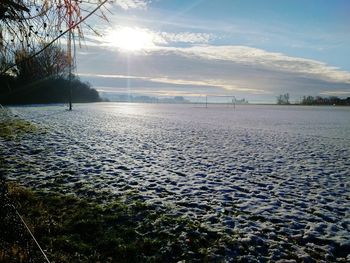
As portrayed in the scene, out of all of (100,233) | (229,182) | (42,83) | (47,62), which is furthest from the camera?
(42,83)

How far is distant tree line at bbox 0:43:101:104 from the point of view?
5725 millimetres

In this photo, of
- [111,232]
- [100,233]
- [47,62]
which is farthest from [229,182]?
[47,62]

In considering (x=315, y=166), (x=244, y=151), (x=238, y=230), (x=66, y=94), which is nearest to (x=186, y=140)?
(x=244, y=151)

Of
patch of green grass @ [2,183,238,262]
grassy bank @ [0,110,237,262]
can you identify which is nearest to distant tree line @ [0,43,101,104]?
grassy bank @ [0,110,237,262]

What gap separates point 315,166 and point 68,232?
1115 cm

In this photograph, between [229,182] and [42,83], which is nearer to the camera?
[229,182]

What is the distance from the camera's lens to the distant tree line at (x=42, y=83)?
5.73 meters

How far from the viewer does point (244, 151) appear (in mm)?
17312

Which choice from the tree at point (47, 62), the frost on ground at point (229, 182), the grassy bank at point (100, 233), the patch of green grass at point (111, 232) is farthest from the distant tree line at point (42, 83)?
the frost on ground at point (229, 182)

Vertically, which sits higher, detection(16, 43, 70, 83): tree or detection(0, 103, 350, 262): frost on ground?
detection(16, 43, 70, 83): tree

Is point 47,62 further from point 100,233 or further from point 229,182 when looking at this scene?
point 229,182

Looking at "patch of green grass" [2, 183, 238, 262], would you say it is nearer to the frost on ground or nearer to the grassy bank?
the grassy bank

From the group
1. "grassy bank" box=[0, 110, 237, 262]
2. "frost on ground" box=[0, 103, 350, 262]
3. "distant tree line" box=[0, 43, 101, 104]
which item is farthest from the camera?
"frost on ground" box=[0, 103, 350, 262]

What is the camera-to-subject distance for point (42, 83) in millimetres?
86438
